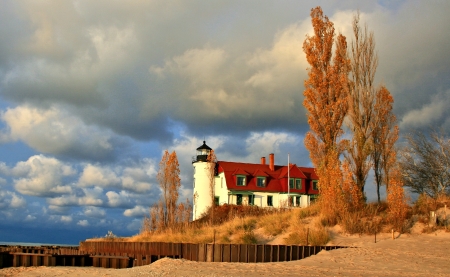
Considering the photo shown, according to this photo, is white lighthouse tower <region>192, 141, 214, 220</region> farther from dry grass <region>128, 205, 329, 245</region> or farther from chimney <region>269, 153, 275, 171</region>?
dry grass <region>128, 205, 329, 245</region>

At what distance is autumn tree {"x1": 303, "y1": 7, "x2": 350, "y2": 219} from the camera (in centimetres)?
2603

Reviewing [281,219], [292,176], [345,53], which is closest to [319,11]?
[345,53]

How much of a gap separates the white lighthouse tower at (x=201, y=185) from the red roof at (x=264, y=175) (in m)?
1.95

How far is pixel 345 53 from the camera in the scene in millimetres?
27859

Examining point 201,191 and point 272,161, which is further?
point 272,161

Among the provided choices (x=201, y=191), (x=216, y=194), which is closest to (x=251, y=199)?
(x=216, y=194)

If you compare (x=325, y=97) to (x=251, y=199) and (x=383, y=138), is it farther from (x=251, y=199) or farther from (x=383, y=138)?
(x=251, y=199)

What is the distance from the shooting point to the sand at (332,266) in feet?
41.3

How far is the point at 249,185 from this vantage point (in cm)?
4291

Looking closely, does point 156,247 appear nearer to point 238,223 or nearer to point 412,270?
point 238,223

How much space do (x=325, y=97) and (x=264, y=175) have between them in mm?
17875

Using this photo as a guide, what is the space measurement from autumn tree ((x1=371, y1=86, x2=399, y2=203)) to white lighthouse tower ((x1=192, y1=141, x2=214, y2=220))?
1855 centimetres

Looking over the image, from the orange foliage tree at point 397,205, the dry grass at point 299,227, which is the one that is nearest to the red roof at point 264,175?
the dry grass at point 299,227

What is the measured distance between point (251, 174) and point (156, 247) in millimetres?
25581
